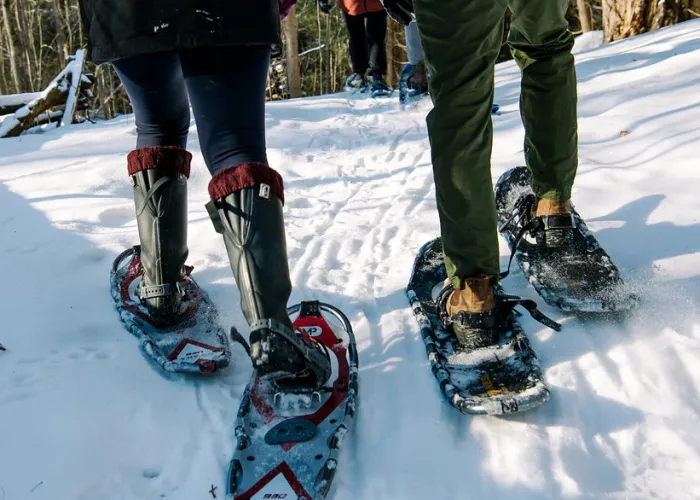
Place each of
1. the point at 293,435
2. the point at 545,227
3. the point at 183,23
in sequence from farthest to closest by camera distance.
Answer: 1. the point at 545,227
2. the point at 293,435
3. the point at 183,23

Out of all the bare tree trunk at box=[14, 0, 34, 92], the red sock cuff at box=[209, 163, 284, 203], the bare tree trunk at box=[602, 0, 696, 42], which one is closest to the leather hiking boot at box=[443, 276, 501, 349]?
the red sock cuff at box=[209, 163, 284, 203]

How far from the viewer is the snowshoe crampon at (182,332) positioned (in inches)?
74.4

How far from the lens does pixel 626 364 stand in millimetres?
1761

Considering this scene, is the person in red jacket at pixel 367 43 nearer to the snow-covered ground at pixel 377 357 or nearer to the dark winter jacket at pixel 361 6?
the dark winter jacket at pixel 361 6

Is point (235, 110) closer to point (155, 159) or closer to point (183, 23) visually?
point (183, 23)

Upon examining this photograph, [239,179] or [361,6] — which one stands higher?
[361,6]

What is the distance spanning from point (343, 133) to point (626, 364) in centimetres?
384

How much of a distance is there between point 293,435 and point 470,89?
43.4 inches

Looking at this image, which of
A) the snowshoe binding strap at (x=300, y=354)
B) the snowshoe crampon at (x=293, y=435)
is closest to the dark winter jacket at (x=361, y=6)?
the snowshoe crampon at (x=293, y=435)

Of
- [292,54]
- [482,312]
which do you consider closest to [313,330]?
[482,312]

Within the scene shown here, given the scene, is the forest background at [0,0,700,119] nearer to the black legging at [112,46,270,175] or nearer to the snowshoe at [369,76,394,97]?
the black legging at [112,46,270,175]

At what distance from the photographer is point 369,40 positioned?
7.53m

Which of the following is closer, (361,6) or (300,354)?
(300,354)

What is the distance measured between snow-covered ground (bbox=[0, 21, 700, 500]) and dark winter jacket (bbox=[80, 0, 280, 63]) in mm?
1037
